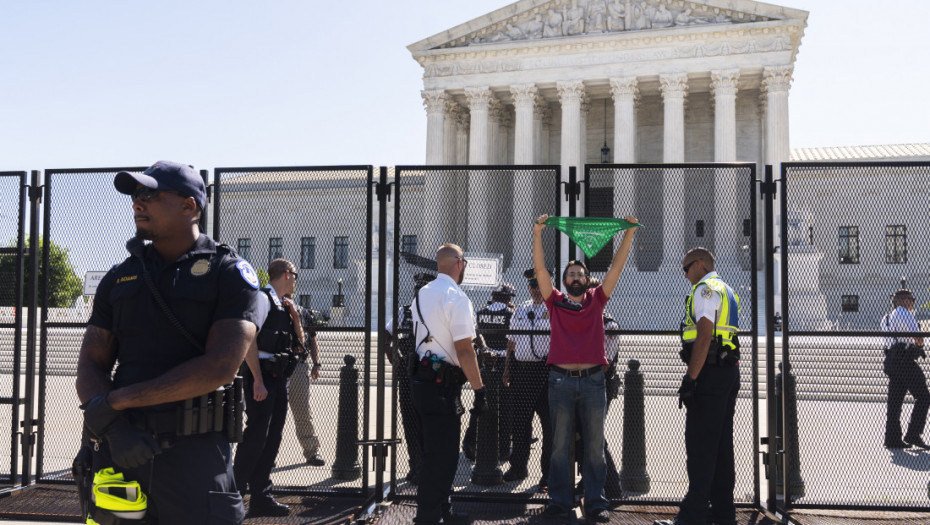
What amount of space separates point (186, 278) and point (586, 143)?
44.8 m

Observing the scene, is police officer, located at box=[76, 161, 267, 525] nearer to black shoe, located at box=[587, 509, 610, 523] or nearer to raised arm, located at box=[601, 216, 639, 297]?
raised arm, located at box=[601, 216, 639, 297]

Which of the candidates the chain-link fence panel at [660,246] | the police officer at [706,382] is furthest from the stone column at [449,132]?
the police officer at [706,382]

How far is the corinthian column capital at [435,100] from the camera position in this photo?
44906 mm

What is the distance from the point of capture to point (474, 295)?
6781mm

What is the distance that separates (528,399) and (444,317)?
5.85ft

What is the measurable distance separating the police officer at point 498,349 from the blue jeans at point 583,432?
107 cm

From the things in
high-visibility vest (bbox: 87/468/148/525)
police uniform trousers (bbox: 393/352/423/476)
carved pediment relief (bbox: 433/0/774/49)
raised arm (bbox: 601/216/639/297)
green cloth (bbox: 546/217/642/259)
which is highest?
carved pediment relief (bbox: 433/0/774/49)

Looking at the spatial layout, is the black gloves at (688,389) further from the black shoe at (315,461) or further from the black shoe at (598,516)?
the black shoe at (315,461)

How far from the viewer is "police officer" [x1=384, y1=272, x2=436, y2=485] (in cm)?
638

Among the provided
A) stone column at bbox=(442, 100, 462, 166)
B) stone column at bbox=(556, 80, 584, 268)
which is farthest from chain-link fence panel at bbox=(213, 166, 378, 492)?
stone column at bbox=(442, 100, 462, 166)

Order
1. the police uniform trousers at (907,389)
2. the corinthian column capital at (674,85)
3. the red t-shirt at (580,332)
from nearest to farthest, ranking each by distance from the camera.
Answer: the red t-shirt at (580,332) < the police uniform trousers at (907,389) < the corinthian column capital at (674,85)

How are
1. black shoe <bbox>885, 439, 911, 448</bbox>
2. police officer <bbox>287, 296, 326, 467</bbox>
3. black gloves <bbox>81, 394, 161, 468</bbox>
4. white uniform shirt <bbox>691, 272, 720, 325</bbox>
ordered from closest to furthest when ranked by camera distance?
black gloves <bbox>81, 394, 161, 468</bbox>
white uniform shirt <bbox>691, 272, 720, 325</bbox>
police officer <bbox>287, 296, 326, 467</bbox>
black shoe <bbox>885, 439, 911, 448</bbox>

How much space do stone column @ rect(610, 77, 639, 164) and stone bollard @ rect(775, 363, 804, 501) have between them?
36.4 m

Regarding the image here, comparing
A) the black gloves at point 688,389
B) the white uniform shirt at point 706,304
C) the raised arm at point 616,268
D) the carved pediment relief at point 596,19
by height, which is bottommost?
the black gloves at point 688,389
